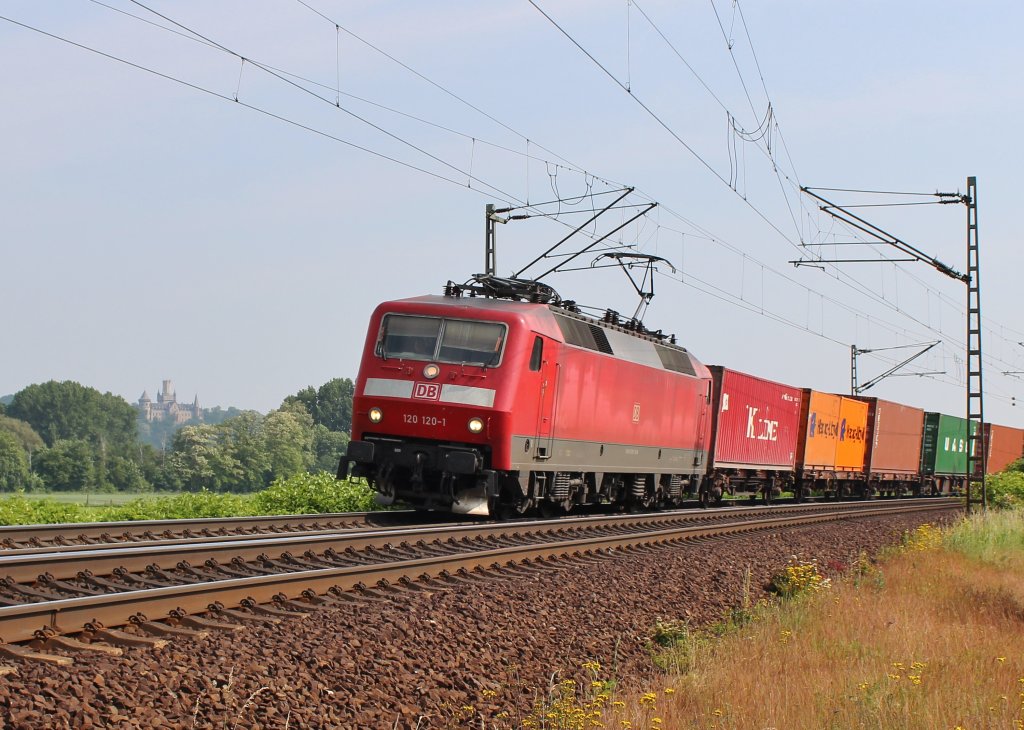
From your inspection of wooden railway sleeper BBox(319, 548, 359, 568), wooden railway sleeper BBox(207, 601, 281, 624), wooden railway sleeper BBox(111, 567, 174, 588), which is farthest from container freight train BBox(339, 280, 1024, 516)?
wooden railway sleeper BBox(207, 601, 281, 624)

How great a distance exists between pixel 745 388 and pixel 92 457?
117 ft

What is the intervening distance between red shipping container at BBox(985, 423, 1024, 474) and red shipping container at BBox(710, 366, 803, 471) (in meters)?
21.2

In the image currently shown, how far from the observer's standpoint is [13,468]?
51031mm

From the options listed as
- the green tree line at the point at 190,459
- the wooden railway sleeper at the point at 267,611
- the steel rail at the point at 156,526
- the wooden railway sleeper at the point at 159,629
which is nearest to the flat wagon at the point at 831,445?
the green tree line at the point at 190,459

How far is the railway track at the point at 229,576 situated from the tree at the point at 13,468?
42289 millimetres

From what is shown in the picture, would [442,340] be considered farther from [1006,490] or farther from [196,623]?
[1006,490]

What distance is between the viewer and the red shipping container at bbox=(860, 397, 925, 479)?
38844 millimetres

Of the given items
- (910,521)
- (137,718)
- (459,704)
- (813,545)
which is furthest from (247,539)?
(910,521)

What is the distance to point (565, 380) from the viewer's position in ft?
55.8

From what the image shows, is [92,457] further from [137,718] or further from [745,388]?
[137,718]

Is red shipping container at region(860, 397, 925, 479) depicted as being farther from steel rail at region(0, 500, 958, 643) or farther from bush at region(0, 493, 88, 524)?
bush at region(0, 493, 88, 524)

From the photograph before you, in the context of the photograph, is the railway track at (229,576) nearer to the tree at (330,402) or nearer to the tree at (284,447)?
the tree at (284,447)

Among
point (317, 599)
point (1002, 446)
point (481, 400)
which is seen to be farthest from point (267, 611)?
point (1002, 446)

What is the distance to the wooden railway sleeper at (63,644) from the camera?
6.32m
